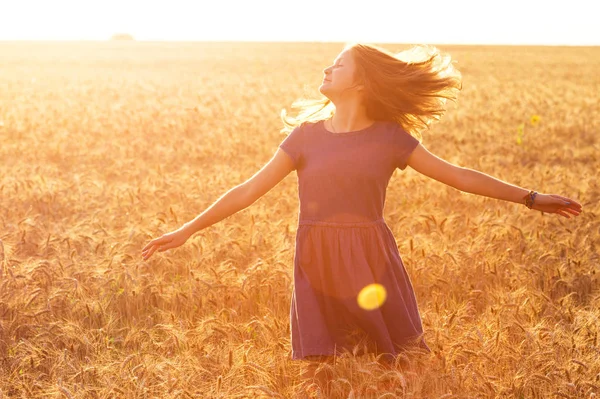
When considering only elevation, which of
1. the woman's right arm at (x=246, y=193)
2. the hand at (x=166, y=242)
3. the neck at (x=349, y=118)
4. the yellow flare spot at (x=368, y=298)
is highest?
the neck at (x=349, y=118)

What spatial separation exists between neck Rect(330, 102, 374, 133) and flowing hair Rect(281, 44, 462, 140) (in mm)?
57

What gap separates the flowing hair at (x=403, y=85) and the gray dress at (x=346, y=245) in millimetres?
111

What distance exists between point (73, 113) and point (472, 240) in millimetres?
11101

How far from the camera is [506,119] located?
14.3 m

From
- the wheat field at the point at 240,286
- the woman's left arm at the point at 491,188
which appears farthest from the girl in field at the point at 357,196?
the wheat field at the point at 240,286

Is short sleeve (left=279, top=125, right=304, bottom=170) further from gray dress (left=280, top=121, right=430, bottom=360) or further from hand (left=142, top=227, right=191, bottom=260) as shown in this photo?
hand (left=142, top=227, right=191, bottom=260)

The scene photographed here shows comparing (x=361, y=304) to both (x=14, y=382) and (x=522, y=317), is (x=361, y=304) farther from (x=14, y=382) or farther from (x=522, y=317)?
(x=14, y=382)

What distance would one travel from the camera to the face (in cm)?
328

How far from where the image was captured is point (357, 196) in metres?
3.26

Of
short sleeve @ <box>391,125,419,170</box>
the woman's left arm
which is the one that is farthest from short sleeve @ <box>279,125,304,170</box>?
the woman's left arm

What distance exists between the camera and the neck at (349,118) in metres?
3.31

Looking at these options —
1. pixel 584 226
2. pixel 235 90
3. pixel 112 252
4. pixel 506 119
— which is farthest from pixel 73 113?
pixel 584 226

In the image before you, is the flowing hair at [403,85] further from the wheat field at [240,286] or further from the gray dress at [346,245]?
the wheat field at [240,286]

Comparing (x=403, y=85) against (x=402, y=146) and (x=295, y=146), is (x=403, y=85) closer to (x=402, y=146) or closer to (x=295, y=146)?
(x=402, y=146)
